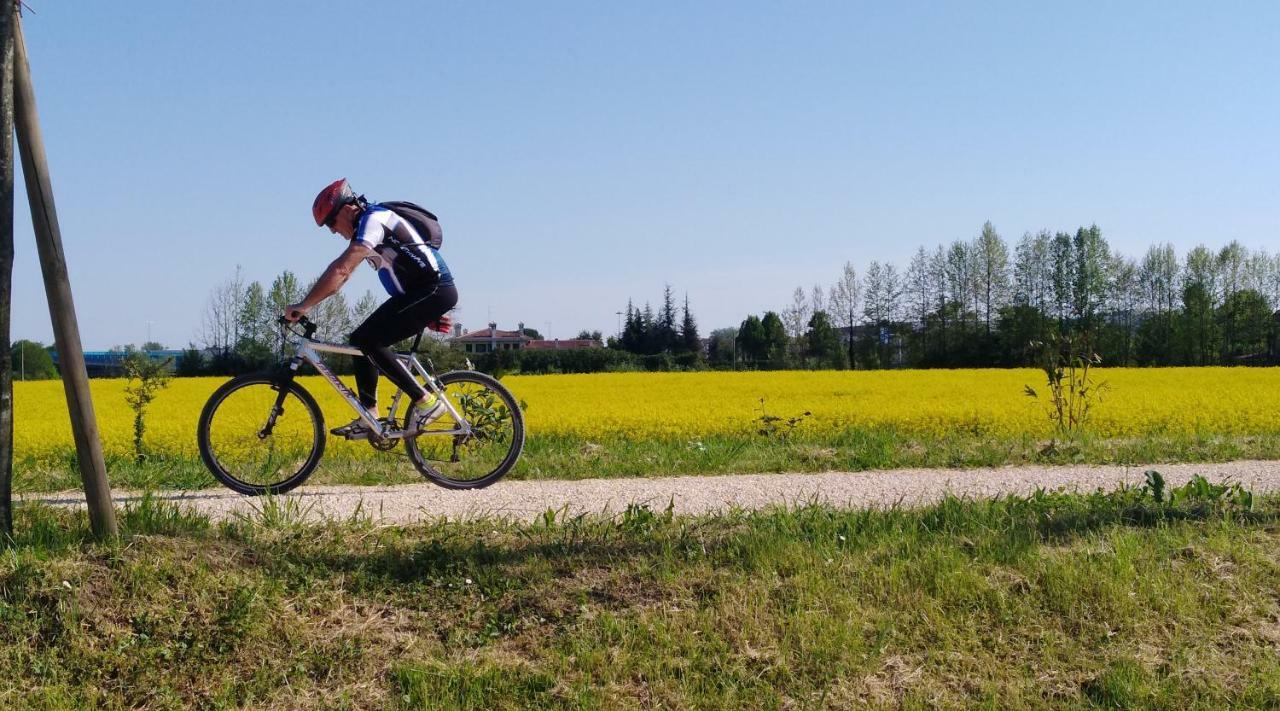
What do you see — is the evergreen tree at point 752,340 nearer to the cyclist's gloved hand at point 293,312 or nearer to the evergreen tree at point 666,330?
the evergreen tree at point 666,330

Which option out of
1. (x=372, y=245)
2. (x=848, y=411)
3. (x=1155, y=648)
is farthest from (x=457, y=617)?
(x=848, y=411)

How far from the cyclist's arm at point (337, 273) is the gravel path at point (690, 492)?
1.25m

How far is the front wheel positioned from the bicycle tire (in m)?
0.65

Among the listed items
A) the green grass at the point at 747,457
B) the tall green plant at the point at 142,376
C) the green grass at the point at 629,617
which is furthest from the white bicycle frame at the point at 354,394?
the tall green plant at the point at 142,376

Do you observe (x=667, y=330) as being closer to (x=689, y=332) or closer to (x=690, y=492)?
(x=689, y=332)

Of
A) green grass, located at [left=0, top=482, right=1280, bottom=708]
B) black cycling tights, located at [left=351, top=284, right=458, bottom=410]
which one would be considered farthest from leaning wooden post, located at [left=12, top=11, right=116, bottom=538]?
black cycling tights, located at [left=351, top=284, right=458, bottom=410]

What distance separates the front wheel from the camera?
6.71 m

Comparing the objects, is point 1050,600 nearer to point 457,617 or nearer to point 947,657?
point 947,657

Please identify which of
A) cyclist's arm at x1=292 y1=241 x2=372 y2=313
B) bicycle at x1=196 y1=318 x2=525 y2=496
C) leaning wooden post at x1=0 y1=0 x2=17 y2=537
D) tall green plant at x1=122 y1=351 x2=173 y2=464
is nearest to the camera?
leaning wooden post at x1=0 y1=0 x2=17 y2=537

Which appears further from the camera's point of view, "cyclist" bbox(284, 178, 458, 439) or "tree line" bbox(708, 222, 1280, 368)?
"tree line" bbox(708, 222, 1280, 368)

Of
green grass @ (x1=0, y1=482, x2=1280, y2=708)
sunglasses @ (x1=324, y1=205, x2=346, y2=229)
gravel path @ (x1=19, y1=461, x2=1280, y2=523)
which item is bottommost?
green grass @ (x1=0, y1=482, x2=1280, y2=708)

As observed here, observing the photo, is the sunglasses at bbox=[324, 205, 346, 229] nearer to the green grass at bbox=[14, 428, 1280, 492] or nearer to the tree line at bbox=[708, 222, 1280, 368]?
the green grass at bbox=[14, 428, 1280, 492]

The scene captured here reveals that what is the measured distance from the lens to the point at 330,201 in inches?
239

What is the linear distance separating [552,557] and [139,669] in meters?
1.86
